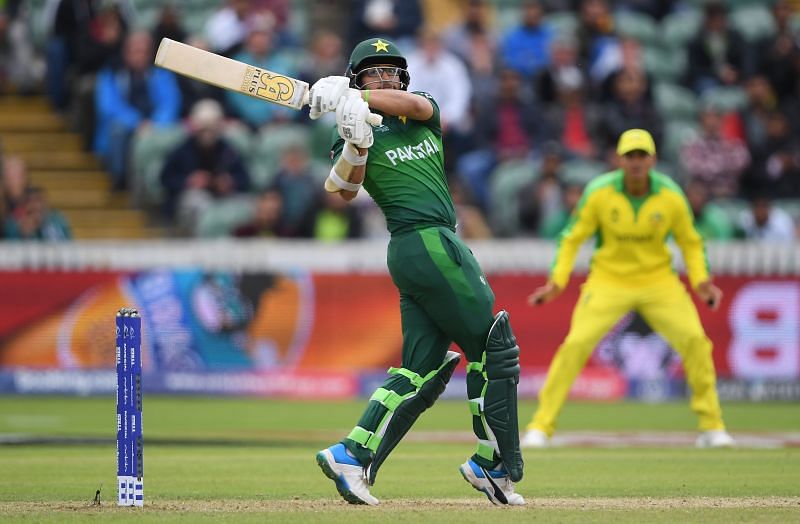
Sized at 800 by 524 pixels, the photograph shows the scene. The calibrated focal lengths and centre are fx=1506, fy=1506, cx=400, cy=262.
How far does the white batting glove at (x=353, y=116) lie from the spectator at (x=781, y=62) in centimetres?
1523

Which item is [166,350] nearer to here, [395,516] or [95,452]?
[95,452]

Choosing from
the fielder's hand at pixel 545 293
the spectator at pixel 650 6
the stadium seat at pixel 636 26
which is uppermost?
the spectator at pixel 650 6

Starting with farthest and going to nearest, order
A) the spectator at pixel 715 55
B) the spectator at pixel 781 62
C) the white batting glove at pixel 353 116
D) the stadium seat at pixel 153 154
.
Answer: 1. the spectator at pixel 715 55
2. the spectator at pixel 781 62
3. the stadium seat at pixel 153 154
4. the white batting glove at pixel 353 116

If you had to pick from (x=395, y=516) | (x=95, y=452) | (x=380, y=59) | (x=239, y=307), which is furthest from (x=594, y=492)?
(x=239, y=307)

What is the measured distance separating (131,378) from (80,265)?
10266 millimetres

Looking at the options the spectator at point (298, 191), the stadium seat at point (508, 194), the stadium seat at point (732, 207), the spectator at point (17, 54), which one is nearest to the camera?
the spectator at point (298, 191)

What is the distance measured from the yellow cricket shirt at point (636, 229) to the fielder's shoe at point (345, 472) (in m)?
4.68

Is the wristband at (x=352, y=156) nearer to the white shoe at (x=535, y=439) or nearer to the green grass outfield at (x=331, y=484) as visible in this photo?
the green grass outfield at (x=331, y=484)

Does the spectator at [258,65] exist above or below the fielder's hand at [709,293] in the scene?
above

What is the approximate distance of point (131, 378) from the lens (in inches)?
300

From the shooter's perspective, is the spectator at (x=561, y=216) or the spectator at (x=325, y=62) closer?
the spectator at (x=561, y=216)

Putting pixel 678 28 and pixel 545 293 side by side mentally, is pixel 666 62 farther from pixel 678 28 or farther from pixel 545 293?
pixel 545 293

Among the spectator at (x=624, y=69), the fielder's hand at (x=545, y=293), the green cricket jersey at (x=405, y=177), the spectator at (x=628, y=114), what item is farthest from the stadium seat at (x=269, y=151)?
the green cricket jersey at (x=405, y=177)

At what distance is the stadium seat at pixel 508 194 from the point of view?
61.6 ft
